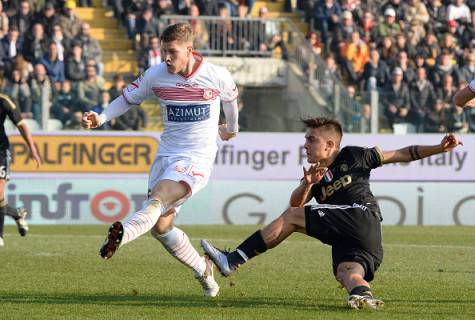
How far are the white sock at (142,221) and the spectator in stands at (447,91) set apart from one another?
47.4 ft

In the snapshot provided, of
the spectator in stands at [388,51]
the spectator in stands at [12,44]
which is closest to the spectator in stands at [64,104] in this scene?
the spectator in stands at [12,44]

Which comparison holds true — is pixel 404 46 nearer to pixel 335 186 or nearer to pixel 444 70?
pixel 444 70

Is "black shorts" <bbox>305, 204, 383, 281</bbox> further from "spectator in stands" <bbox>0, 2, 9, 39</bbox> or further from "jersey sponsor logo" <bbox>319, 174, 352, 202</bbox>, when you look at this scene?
"spectator in stands" <bbox>0, 2, 9, 39</bbox>

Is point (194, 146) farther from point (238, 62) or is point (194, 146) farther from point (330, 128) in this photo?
point (238, 62)

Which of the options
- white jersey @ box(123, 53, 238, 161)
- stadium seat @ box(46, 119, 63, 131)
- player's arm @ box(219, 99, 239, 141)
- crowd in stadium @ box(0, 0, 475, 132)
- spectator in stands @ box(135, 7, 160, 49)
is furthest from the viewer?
spectator in stands @ box(135, 7, 160, 49)

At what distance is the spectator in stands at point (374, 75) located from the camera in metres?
26.2

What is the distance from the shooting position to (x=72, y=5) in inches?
1074

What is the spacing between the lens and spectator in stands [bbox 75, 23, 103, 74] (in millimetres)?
25578

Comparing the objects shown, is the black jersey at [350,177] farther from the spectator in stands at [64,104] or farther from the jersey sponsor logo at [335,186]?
the spectator in stands at [64,104]

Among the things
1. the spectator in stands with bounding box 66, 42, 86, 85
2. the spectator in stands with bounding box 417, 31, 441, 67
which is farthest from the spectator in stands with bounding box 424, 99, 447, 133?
the spectator in stands with bounding box 66, 42, 86, 85

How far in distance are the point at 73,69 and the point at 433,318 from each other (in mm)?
16597

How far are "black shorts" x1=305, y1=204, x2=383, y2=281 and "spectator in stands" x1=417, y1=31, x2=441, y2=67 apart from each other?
18932 millimetres

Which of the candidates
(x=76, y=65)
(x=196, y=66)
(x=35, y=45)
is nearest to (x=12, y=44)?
(x=35, y=45)

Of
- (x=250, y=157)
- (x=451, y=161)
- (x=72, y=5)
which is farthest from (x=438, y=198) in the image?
(x=72, y=5)
